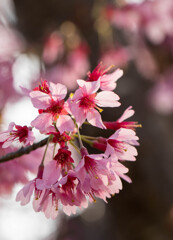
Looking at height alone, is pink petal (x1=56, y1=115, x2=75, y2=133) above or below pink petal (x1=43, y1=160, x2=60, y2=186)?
above

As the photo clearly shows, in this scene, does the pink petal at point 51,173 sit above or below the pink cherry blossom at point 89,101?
below

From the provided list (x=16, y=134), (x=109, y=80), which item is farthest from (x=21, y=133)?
(x=109, y=80)

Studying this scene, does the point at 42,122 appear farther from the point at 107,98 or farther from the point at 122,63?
the point at 122,63

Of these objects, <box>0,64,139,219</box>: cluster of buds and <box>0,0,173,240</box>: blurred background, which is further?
<box>0,0,173,240</box>: blurred background

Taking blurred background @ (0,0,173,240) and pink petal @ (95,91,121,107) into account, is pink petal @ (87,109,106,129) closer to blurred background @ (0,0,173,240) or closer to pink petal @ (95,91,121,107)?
pink petal @ (95,91,121,107)

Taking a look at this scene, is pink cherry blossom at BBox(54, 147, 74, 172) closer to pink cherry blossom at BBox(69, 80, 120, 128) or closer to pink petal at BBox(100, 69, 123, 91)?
pink cherry blossom at BBox(69, 80, 120, 128)

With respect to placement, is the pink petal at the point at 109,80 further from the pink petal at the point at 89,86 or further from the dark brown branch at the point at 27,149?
the dark brown branch at the point at 27,149

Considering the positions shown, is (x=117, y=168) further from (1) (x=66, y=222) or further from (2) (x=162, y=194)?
(1) (x=66, y=222)

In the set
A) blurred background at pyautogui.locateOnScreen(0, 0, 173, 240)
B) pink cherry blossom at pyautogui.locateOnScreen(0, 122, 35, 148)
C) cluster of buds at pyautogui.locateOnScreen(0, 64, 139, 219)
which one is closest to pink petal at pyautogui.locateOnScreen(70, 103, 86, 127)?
cluster of buds at pyautogui.locateOnScreen(0, 64, 139, 219)

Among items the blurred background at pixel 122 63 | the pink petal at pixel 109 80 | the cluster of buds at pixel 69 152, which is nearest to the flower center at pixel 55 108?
the cluster of buds at pixel 69 152
